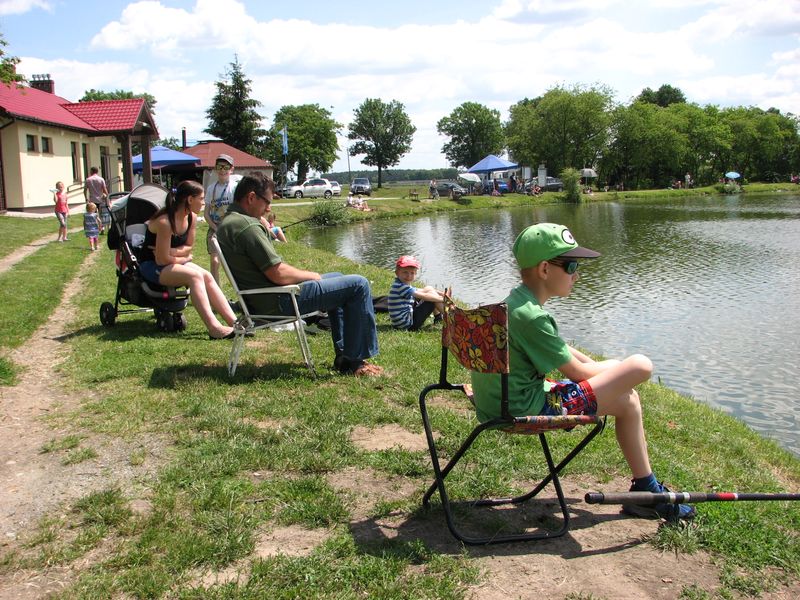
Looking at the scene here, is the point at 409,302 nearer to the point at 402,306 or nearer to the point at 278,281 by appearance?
the point at 402,306

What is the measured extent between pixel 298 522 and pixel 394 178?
127527 mm

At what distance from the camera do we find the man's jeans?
5578 millimetres

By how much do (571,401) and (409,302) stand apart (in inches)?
185

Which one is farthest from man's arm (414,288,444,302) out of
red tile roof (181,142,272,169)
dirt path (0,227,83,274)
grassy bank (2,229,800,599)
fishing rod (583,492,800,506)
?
red tile roof (181,142,272,169)

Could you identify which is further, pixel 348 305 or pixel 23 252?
pixel 23 252

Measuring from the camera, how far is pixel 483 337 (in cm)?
307

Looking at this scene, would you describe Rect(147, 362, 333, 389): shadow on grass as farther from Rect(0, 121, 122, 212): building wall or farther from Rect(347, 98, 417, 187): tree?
Rect(347, 98, 417, 187): tree

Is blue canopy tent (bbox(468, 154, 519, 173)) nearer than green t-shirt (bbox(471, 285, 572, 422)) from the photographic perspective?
No

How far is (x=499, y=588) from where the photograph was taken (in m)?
2.87

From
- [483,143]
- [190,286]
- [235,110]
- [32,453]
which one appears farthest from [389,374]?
[483,143]

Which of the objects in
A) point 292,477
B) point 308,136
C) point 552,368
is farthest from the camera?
point 308,136

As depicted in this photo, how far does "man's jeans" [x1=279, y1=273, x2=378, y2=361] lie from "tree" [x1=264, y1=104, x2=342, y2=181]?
76.3m

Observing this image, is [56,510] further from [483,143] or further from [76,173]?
[483,143]

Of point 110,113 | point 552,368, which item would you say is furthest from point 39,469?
point 110,113
